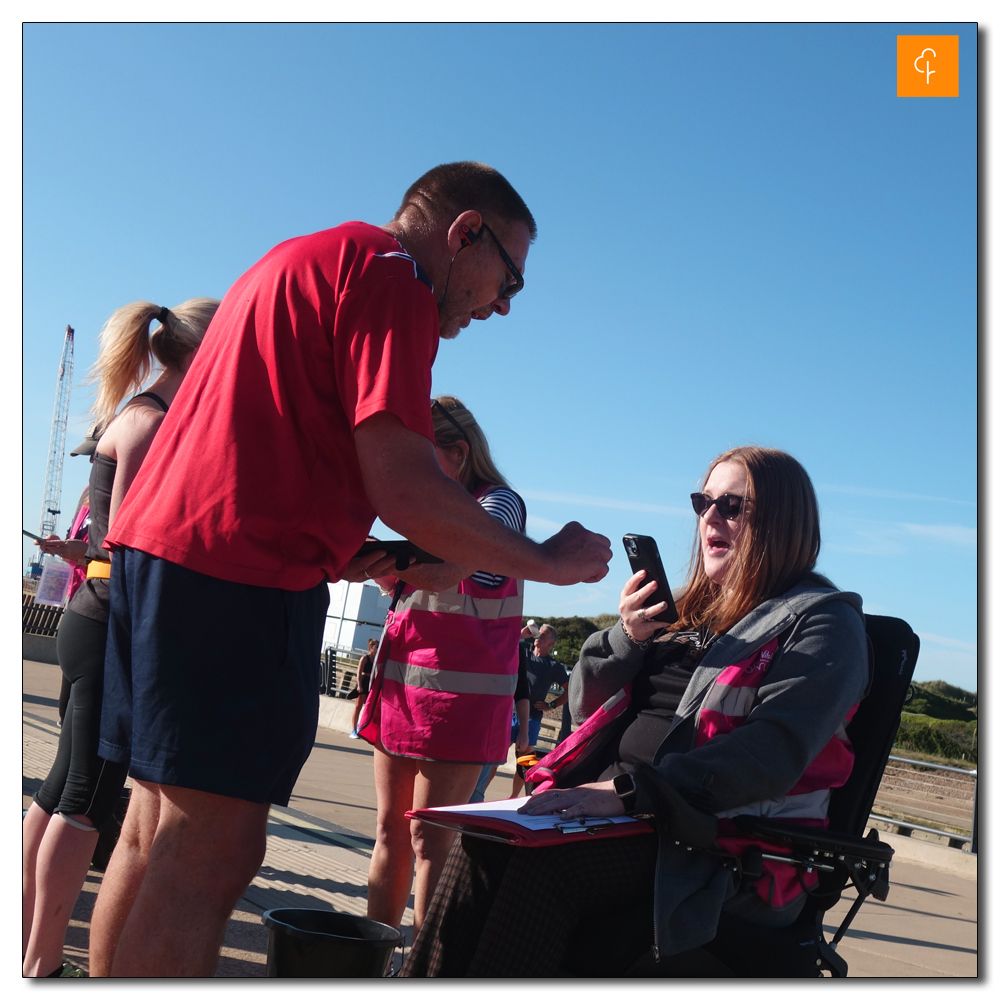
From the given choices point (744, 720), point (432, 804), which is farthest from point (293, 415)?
point (432, 804)

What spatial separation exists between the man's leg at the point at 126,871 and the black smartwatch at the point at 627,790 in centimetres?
85

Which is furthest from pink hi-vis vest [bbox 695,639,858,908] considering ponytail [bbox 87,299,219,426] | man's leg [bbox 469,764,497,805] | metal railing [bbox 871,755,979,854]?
metal railing [bbox 871,755,979,854]

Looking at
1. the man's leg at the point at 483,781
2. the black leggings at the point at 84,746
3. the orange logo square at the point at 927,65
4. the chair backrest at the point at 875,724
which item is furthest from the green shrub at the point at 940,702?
the black leggings at the point at 84,746

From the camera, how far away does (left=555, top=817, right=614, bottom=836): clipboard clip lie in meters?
1.73

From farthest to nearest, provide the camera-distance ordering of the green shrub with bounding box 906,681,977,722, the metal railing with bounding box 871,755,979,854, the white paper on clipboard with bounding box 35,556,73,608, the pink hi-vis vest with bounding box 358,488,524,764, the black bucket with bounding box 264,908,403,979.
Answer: the metal railing with bounding box 871,755,979,854, the white paper on clipboard with bounding box 35,556,73,608, the pink hi-vis vest with bounding box 358,488,524,764, the green shrub with bounding box 906,681,977,722, the black bucket with bounding box 264,908,403,979

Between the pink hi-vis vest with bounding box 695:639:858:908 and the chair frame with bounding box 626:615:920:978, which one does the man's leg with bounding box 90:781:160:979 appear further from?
the pink hi-vis vest with bounding box 695:639:858:908

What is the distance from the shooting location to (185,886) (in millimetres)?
1430

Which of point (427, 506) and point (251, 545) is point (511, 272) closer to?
point (427, 506)

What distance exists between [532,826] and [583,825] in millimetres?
106

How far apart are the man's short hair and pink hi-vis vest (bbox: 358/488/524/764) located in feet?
3.89

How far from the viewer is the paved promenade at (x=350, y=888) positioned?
3.14m

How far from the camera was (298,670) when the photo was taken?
1524mm
